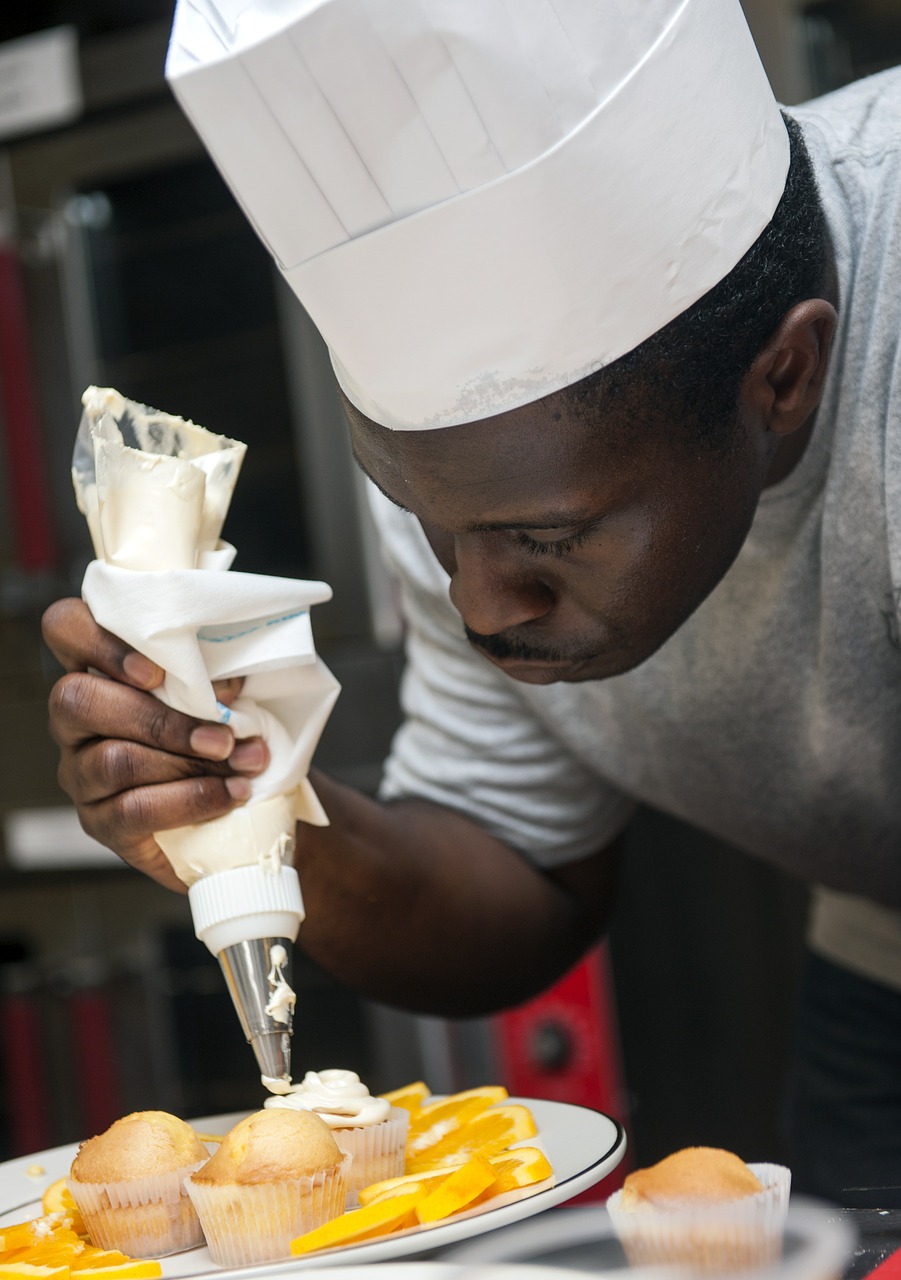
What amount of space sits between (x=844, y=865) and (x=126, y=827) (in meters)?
0.64

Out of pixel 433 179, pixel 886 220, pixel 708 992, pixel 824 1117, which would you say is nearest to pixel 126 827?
pixel 433 179

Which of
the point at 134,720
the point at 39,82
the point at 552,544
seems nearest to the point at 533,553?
the point at 552,544

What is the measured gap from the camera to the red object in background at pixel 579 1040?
199cm

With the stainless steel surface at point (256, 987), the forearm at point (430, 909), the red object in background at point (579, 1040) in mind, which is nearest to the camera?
the stainless steel surface at point (256, 987)

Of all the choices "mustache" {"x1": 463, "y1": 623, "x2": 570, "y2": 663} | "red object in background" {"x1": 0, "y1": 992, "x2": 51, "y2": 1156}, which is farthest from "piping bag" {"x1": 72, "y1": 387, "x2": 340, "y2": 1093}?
"red object in background" {"x1": 0, "y1": 992, "x2": 51, "y2": 1156}

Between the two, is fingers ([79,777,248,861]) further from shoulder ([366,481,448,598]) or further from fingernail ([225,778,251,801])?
shoulder ([366,481,448,598])

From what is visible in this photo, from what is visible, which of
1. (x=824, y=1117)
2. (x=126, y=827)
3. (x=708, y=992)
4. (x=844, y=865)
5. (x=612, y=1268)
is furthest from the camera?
(x=708, y=992)

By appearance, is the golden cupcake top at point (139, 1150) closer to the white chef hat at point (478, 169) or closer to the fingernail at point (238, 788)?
the fingernail at point (238, 788)

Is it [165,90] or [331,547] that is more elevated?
[165,90]

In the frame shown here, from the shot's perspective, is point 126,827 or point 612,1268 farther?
point 126,827

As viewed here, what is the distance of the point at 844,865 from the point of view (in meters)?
1.22

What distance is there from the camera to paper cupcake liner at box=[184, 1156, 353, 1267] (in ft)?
2.24

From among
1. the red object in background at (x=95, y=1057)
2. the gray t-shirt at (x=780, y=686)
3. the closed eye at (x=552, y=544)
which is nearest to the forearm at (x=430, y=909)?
the gray t-shirt at (x=780, y=686)

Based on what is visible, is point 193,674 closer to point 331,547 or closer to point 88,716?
point 88,716
